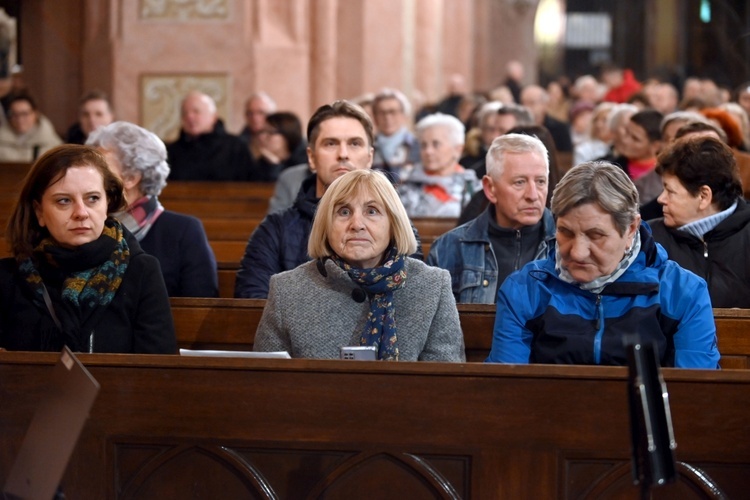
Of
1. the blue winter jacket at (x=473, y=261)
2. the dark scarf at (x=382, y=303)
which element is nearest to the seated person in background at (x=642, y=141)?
the blue winter jacket at (x=473, y=261)

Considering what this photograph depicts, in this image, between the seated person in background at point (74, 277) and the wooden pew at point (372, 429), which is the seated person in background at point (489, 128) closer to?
the seated person in background at point (74, 277)

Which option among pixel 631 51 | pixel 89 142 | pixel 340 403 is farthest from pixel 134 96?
pixel 631 51

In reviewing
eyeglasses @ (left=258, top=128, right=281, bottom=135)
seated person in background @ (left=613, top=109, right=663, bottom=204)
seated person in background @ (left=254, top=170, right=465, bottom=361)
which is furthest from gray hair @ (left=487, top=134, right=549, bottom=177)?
eyeglasses @ (left=258, top=128, right=281, bottom=135)

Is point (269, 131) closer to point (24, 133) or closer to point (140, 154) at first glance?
point (24, 133)

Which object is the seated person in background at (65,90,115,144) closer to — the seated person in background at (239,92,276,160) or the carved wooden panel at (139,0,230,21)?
the seated person in background at (239,92,276,160)

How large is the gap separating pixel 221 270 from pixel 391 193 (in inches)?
71.8

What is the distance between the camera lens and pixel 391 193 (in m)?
4.23

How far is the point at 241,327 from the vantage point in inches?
188

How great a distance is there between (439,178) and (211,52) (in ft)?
18.3

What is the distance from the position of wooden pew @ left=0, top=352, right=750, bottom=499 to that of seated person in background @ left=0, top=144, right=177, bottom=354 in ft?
2.01

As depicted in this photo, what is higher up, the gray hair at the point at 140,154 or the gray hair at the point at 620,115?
the gray hair at the point at 620,115

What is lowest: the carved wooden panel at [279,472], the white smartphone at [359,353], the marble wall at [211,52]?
the carved wooden panel at [279,472]

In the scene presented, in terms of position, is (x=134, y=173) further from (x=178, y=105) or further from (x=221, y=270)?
(x=178, y=105)

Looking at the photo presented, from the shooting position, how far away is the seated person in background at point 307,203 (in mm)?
5238
